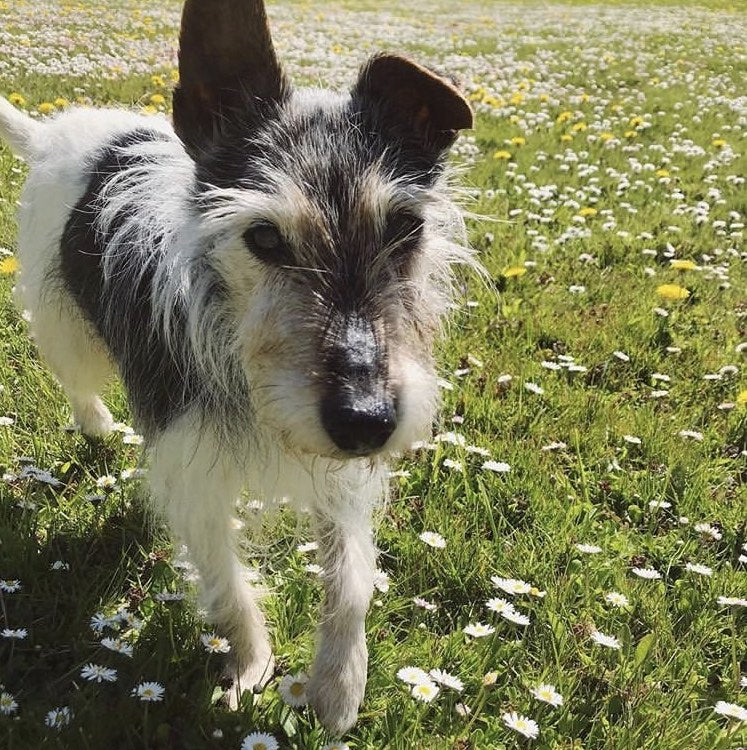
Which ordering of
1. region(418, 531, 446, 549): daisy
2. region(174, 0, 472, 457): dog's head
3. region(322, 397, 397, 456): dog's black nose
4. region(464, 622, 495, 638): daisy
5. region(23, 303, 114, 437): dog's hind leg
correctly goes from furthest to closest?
region(23, 303, 114, 437): dog's hind leg → region(418, 531, 446, 549): daisy → region(464, 622, 495, 638): daisy → region(174, 0, 472, 457): dog's head → region(322, 397, 397, 456): dog's black nose

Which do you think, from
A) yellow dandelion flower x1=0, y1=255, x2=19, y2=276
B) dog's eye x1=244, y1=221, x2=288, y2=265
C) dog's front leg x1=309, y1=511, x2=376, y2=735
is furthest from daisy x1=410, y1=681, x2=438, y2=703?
yellow dandelion flower x1=0, y1=255, x2=19, y2=276

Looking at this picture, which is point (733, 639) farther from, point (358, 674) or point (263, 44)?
point (263, 44)

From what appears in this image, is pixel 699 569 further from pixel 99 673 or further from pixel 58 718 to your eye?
pixel 58 718

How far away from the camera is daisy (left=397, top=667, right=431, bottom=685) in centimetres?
258

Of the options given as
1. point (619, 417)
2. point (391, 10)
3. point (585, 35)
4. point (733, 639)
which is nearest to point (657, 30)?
point (585, 35)

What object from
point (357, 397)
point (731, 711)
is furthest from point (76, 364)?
point (731, 711)

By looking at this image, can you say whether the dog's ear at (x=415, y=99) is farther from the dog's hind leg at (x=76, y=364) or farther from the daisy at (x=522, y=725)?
the dog's hind leg at (x=76, y=364)

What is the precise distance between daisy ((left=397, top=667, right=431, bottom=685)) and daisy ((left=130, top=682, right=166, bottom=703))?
0.76 m

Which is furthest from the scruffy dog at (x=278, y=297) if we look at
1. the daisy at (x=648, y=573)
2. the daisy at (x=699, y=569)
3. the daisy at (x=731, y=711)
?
the daisy at (x=699, y=569)

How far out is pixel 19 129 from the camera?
4.36 metres

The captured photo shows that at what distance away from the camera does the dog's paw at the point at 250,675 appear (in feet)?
9.04

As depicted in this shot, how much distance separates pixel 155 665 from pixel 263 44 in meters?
2.07

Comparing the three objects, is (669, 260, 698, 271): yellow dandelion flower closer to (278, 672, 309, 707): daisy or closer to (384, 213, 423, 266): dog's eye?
(384, 213, 423, 266): dog's eye

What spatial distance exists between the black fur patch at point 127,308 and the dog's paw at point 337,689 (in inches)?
38.8
